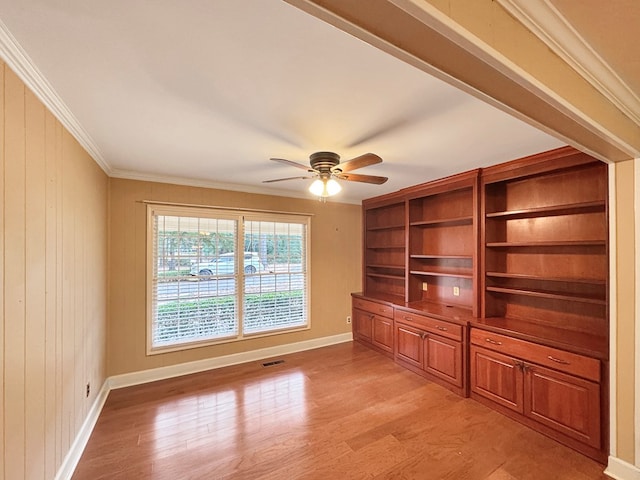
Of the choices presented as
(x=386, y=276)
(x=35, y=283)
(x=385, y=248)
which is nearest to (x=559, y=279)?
(x=386, y=276)

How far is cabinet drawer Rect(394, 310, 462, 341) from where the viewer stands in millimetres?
3064

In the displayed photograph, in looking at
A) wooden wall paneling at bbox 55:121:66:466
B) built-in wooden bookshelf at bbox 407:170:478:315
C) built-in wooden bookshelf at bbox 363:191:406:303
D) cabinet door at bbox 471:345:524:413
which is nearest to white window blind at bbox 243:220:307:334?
built-in wooden bookshelf at bbox 363:191:406:303

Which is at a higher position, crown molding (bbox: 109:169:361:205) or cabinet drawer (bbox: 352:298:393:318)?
crown molding (bbox: 109:169:361:205)

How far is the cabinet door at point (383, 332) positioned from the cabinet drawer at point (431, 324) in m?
0.22

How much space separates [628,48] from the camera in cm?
124

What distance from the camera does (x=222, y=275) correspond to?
3.81m

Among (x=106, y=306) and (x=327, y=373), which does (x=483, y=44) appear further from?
(x=106, y=306)

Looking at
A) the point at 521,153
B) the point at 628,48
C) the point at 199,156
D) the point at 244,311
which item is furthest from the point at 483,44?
the point at 244,311

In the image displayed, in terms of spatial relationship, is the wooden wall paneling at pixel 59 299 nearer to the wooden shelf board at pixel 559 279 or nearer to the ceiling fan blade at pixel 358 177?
the ceiling fan blade at pixel 358 177

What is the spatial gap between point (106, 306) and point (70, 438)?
57.1 inches

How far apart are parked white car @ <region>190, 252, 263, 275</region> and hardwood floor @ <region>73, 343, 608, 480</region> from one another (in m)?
1.32

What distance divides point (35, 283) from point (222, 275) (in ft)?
7.61

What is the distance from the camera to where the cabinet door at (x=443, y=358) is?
3.04m

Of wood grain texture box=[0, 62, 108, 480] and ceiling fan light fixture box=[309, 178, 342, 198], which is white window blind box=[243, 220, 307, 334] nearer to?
ceiling fan light fixture box=[309, 178, 342, 198]
